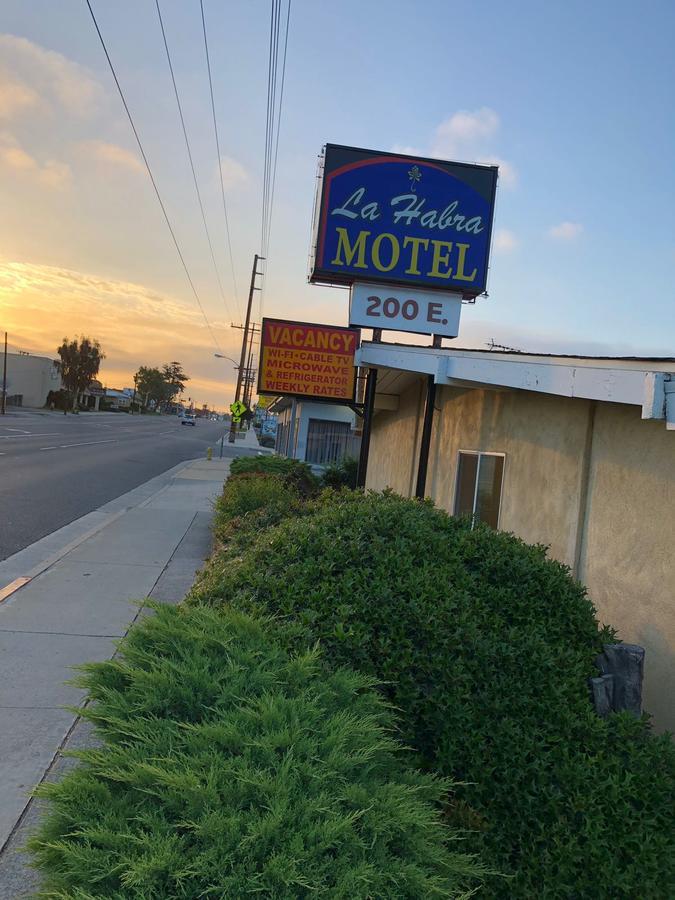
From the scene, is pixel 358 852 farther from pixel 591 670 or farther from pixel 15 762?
pixel 15 762

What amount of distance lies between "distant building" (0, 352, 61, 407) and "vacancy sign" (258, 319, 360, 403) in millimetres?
89839

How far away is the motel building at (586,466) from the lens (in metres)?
4.82

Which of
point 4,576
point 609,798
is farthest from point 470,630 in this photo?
point 4,576

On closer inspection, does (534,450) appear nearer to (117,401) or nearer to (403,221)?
(403,221)

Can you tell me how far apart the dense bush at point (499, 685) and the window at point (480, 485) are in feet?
11.3

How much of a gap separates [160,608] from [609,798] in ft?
7.44

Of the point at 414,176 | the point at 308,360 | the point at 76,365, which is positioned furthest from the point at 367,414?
the point at 76,365

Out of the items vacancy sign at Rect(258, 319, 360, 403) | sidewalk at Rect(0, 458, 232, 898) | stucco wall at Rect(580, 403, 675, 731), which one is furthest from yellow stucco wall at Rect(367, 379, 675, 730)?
sidewalk at Rect(0, 458, 232, 898)

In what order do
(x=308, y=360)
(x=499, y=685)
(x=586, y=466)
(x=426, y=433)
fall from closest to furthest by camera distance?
(x=499, y=685) < (x=586, y=466) < (x=426, y=433) < (x=308, y=360)

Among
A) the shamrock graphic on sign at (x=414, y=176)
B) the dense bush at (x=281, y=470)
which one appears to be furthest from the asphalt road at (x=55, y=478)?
the shamrock graphic on sign at (x=414, y=176)

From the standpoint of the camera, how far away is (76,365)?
9569 centimetres

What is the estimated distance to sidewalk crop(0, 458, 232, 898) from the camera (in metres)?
3.81

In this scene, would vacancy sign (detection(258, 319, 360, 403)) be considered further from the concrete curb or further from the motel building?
the concrete curb

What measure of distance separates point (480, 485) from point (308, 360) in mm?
3437
